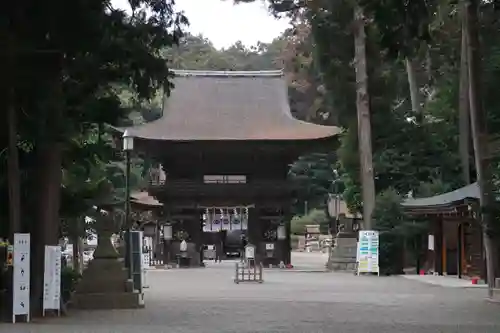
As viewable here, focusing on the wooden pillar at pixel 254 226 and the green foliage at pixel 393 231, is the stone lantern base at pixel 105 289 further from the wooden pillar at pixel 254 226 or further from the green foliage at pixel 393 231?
the wooden pillar at pixel 254 226

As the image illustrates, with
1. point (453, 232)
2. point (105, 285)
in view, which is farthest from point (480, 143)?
point (453, 232)

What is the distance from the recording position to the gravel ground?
12359mm

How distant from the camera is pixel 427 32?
1480 cm

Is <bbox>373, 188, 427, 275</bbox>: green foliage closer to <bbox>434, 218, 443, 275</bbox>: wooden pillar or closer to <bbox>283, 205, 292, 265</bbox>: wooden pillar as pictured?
<bbox>434, 218, 443, 275</bbox>: wooden pillar

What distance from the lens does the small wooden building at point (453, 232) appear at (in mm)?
24969

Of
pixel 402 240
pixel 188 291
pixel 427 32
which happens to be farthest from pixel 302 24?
pixel 427 32

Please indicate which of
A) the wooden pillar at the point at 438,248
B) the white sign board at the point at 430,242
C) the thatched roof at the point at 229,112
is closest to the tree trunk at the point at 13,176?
the wooden pillar at the point at 438,248

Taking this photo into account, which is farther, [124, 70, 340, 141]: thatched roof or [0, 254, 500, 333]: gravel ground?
[124, 70, 340, 141]: thatched roof

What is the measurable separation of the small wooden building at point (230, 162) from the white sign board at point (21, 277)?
21.2m

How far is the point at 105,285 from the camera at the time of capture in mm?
16094

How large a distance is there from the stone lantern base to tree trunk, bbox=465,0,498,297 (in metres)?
7.65

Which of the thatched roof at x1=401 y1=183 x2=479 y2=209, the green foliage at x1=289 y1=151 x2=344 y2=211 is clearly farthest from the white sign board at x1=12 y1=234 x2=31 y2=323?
the green foliage at x1=289 y1=151 x2=344 y2=211

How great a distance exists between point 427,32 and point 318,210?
47.6 metres

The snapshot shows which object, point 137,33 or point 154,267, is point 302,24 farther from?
point 137,33
